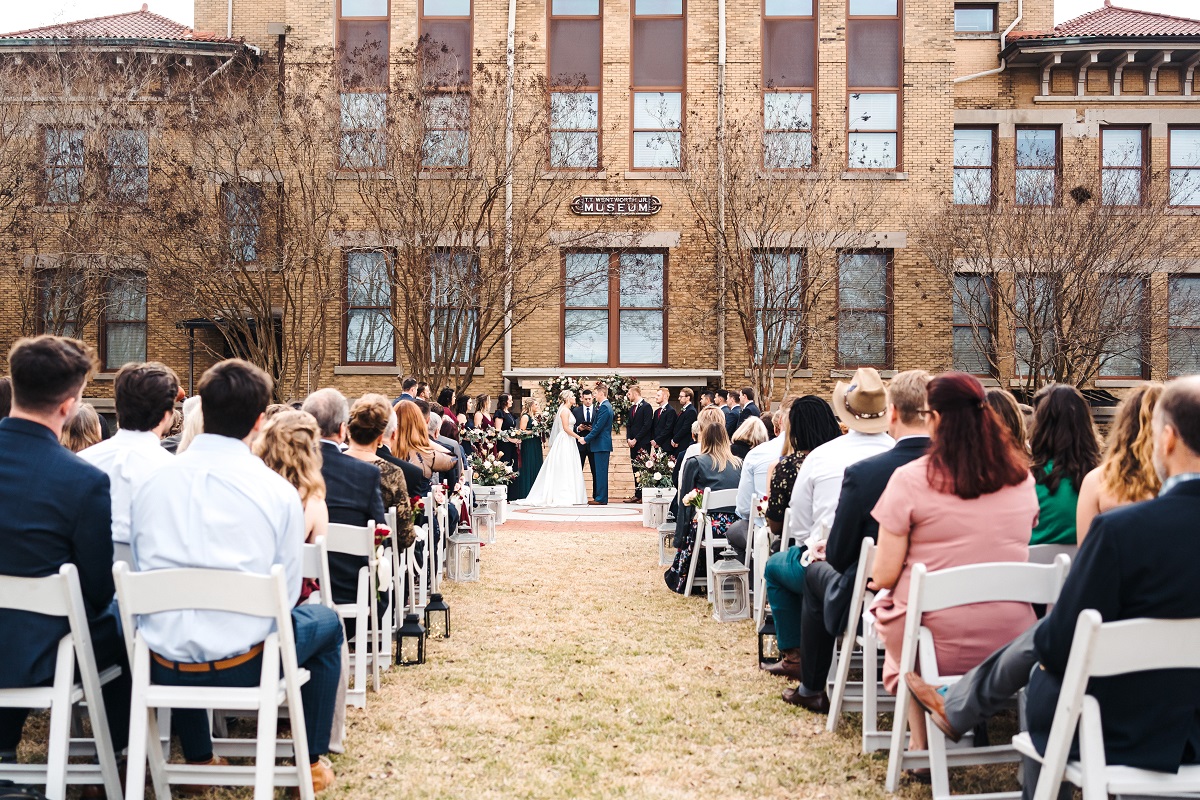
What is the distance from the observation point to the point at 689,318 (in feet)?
75.7

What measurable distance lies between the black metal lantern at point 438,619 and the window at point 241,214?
1443 centimetres

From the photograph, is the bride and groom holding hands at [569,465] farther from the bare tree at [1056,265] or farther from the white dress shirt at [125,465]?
the white dress shirt at [125,465]

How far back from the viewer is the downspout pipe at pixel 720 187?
73.7 feet

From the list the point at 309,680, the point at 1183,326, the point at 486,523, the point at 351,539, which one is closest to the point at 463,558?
the point at 486,523

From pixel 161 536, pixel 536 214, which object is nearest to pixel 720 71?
pixel 536 214

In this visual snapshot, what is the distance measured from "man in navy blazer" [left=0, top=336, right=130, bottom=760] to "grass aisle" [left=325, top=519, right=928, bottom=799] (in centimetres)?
147

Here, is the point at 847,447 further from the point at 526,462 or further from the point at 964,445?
the point at 526,462

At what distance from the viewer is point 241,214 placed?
21.2 m

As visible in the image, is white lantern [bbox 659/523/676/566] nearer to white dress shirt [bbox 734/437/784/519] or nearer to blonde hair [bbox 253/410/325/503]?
white dress shirt [bbox 734/437/784/519]

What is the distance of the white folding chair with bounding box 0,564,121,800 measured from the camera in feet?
12.9

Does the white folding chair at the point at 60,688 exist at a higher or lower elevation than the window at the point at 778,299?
lower

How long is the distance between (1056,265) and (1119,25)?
341 inches

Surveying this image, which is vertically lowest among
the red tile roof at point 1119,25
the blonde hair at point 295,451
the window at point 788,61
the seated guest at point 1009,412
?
the blonde hair at point 295,451

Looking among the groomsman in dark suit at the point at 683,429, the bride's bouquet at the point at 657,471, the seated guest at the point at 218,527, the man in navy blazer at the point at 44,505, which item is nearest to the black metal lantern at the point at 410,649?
the seated guest at the point at 218,527
